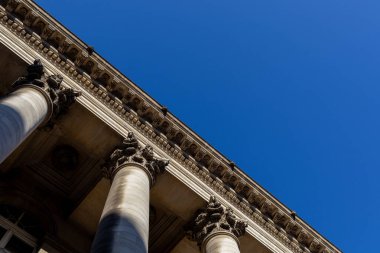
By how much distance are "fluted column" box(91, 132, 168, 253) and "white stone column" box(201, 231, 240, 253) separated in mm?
2840

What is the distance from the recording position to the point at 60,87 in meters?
18.8

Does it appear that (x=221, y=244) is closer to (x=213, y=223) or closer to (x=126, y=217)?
(x=213, y=223)

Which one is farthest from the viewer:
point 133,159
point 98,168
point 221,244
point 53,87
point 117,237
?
point 98,168

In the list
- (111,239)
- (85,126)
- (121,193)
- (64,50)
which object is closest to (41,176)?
(85,126)

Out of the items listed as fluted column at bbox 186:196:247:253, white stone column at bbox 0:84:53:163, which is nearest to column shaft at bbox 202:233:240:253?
fluted column at bbox 186:196:247:253

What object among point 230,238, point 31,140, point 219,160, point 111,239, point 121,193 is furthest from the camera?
point 219,160

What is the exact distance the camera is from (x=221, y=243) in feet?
59.8

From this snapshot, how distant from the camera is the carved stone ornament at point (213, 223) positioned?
1919 cm

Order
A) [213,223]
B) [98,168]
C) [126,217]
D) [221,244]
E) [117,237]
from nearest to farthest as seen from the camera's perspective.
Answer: [117,237] < [126,217] < [221,244] < [213,223] < [98,168]

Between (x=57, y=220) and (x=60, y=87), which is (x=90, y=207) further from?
(x=60, y=87)

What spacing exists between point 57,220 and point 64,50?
6.49 meters

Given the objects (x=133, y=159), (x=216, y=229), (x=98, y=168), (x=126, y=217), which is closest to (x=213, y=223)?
(x=216, y=229)

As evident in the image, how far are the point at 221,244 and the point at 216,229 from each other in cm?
93

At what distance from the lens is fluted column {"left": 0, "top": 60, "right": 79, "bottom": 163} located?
13766mm
